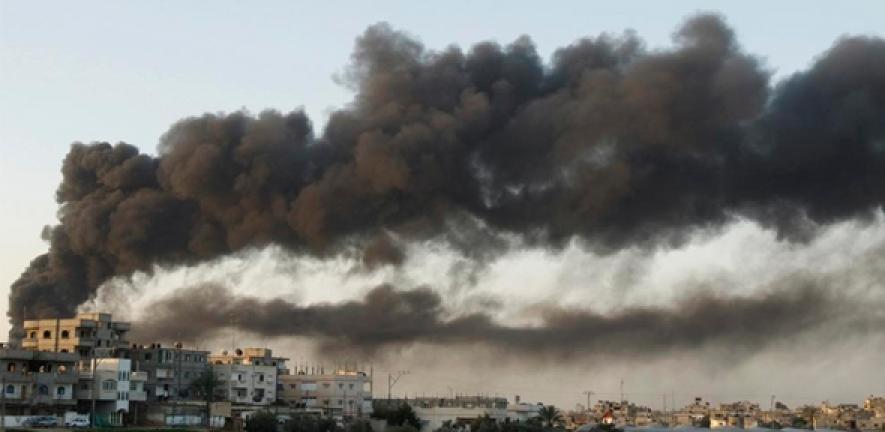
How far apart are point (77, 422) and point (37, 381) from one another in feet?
13.6

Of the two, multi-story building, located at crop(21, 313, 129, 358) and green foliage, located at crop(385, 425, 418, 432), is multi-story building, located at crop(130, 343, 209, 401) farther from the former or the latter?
green foliage, located at crop(385, 425, 418, 432)

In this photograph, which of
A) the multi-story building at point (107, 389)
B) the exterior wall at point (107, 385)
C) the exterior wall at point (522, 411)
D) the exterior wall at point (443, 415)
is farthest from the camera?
the exterior wall at point (522, 411)

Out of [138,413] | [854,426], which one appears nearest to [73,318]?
[138,413]

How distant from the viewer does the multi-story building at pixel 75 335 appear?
95062 millimetres

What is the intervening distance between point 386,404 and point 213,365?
22.3 m

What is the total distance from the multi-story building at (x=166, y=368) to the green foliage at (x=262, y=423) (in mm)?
11182

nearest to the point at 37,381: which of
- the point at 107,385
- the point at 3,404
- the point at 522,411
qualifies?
the point at 3,404

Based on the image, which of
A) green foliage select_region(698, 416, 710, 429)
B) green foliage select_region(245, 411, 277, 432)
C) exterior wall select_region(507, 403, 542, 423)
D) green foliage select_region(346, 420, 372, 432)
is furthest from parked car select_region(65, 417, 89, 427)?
green foliage select_region(698, 416, 710, 429)

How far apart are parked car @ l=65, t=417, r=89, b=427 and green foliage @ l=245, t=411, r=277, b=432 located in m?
12.9

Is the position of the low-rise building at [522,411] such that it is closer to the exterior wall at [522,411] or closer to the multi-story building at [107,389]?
the exterior wall at [522,411]

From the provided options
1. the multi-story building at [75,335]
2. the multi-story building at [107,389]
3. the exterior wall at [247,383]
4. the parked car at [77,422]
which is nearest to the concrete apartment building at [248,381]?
the exterior wall at [247,383]

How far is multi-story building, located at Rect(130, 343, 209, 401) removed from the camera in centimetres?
9969

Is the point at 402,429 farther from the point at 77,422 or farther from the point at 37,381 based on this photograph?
the point at 37,381

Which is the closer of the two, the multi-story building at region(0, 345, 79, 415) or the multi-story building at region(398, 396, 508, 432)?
the multi-story building at region(0, 345, 79, 415)
